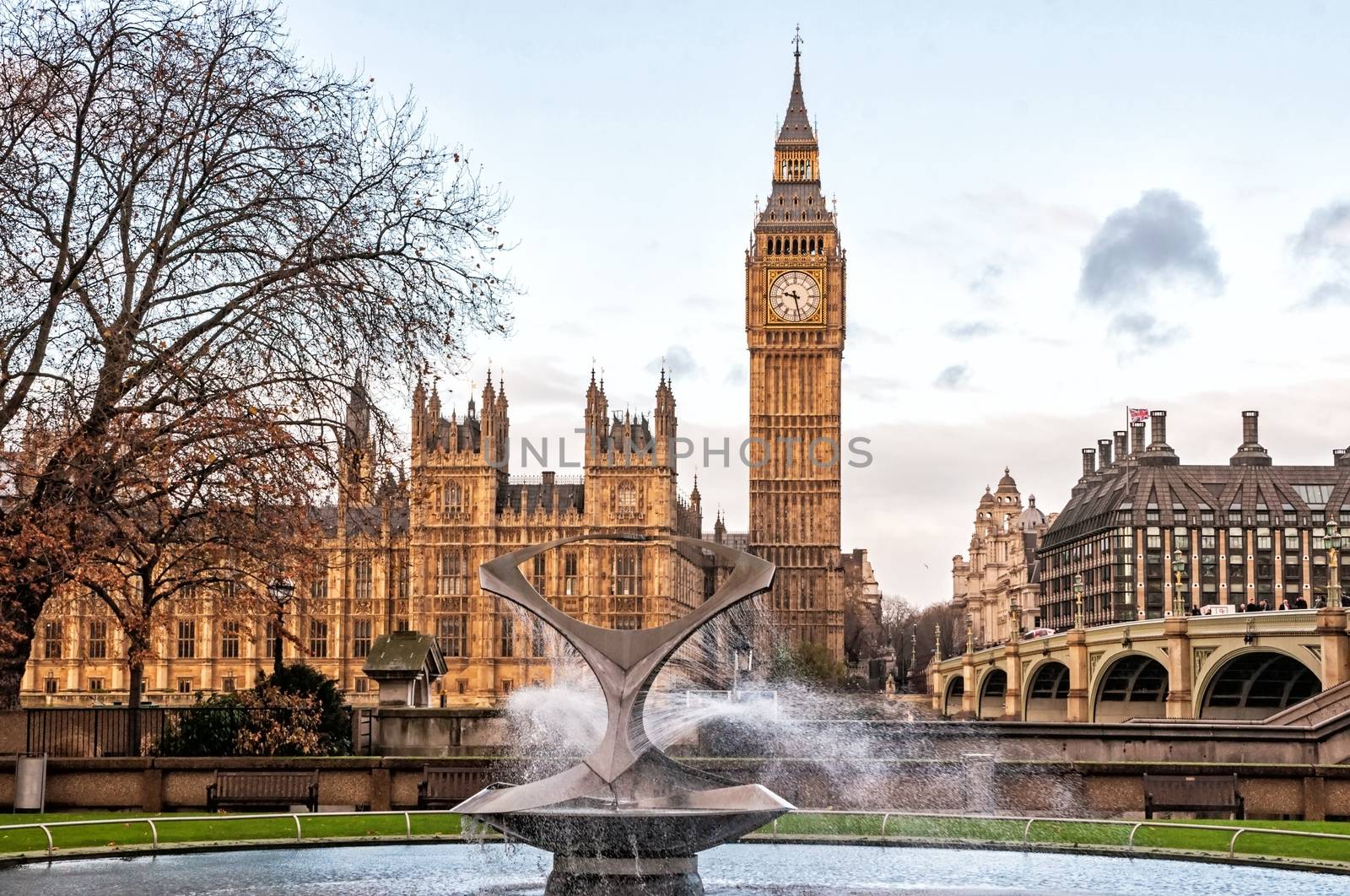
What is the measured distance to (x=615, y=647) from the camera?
16.8m

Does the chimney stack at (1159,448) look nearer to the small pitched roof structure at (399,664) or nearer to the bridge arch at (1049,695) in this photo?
→ the bridge arch at (1049,695)

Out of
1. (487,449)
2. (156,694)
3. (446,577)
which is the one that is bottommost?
(156,694)

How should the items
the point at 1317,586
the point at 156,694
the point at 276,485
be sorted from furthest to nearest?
the point at 1317,586 < the point at 156,694 < the point at 276,485

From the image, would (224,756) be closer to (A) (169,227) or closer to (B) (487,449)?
(A) (169,227)

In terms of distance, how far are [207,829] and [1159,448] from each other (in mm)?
121591

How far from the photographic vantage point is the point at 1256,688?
6838 cm

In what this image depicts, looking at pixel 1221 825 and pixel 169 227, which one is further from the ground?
pixel 169 227

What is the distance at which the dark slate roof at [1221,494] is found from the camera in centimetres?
12388

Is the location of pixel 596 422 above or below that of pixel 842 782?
above

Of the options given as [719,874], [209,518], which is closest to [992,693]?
[209,518]

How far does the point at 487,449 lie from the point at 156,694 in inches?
908

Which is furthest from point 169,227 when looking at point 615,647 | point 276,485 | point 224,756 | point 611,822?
point 611,822

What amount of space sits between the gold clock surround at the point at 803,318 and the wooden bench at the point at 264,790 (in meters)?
101

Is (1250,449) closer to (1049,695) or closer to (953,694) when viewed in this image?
(953,694)
